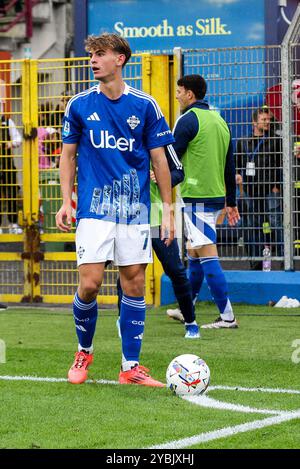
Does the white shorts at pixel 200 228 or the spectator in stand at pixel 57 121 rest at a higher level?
the spectator in stand at pixel 57 121

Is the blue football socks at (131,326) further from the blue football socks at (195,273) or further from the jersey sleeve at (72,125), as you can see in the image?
the blue football socks at (195,273)

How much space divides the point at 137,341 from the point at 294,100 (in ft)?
19.4

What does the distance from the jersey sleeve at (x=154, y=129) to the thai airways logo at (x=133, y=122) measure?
0.27ft

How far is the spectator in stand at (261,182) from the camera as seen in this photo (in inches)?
517

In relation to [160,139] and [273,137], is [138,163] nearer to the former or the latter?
[160,139]

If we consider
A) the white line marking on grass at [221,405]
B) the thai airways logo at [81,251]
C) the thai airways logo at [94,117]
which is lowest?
the white line marking on grass at [221,405]

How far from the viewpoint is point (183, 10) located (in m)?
17.4

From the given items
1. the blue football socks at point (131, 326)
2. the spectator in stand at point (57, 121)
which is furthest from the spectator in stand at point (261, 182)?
the blue football socks at point (131, 326)

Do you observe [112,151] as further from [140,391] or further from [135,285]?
[140,391]

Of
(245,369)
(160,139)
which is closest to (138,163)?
(160,139)

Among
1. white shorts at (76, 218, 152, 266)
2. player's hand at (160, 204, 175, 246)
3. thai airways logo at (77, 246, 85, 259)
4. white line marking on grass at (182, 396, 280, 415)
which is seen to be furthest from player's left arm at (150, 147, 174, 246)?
white line marking on grass at (182, 396, 280, 415)

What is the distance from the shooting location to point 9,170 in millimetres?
13984

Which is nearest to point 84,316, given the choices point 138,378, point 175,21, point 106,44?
point 138,378

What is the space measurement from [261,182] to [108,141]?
574 cm
